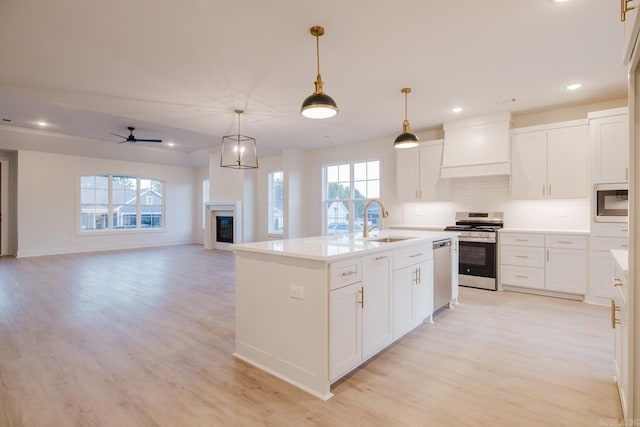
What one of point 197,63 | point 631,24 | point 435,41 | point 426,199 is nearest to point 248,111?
point 197,63

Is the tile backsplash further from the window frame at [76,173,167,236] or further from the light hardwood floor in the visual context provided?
the window frame at [76,173,167,236]

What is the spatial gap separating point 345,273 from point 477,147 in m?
4.09

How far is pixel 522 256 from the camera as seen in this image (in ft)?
15.5

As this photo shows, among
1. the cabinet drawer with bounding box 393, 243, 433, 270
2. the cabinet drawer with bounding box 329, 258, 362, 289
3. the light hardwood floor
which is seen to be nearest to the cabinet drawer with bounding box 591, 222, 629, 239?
the light hardwood floor

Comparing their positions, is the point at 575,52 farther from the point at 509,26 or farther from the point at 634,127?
the point at 634,127

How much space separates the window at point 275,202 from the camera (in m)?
9.04

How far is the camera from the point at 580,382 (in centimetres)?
228

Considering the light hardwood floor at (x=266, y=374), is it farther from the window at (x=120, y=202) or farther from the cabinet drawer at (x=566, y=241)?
the window at (x=120, y=202)

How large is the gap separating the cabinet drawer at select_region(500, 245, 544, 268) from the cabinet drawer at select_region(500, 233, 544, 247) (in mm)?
61

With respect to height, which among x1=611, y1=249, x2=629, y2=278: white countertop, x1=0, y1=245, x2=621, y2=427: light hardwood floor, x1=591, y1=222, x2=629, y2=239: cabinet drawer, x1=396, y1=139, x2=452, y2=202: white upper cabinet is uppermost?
x1=396, y1=139, x2=452, y2=202: white upper cabinet

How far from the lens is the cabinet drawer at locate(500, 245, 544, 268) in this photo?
460cm

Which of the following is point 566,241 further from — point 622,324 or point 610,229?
point 622,324

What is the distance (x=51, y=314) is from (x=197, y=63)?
3.35 meters

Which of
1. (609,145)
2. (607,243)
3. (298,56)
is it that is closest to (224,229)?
(298,56)
